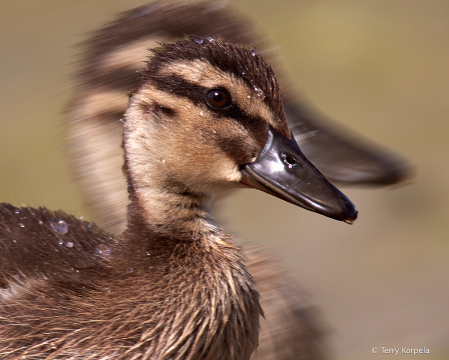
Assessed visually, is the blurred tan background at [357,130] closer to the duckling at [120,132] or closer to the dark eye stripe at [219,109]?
the duckling at [120,132]

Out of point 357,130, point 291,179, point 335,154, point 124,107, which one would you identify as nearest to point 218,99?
point 291,179

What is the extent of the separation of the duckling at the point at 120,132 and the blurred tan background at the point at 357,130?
130mm

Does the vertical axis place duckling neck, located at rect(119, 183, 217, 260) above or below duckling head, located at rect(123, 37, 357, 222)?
below

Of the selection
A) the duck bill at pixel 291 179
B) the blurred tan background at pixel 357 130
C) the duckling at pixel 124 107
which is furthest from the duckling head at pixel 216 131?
the blurred tan background at pixel 357 130

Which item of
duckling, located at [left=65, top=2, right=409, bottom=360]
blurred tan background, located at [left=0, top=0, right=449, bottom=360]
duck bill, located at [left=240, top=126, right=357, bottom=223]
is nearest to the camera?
duck bill, located at [left=240, top=126, right=357, bottom=223]

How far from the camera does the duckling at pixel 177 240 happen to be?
3.91 ft

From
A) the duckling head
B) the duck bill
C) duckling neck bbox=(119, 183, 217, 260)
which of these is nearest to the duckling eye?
the duckling head

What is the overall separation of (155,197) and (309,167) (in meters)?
0.34

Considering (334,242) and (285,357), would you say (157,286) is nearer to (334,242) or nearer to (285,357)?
(285,357)

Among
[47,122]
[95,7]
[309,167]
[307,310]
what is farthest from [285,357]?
[95,7]

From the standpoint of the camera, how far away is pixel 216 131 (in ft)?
3.99

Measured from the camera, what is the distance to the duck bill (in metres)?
1.16

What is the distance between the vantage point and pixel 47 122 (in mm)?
4355

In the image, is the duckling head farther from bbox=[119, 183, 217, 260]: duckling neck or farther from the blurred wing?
the blurred wing
